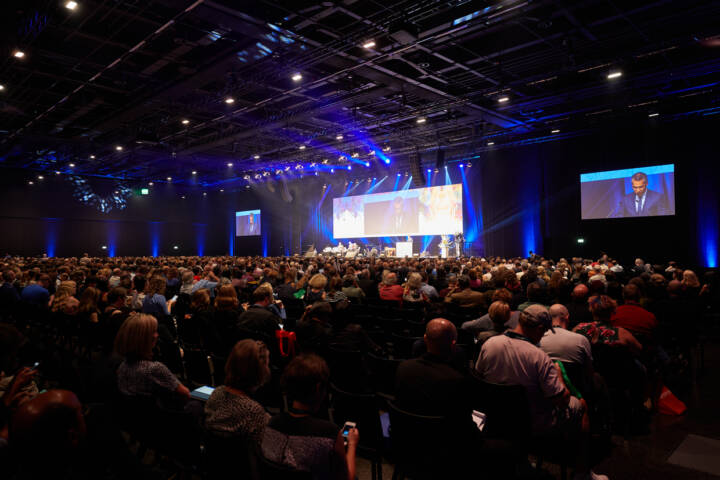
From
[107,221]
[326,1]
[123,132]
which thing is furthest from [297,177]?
[326,1]

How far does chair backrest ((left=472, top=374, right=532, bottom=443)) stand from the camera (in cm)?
246

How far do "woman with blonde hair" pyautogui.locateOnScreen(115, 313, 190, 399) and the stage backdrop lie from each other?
53.3 ft

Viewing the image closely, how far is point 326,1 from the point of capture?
299 inches

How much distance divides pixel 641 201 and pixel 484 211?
6.03m

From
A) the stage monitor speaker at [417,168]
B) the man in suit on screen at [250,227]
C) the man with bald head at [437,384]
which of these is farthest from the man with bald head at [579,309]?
the man in suit on screen at [250,227]

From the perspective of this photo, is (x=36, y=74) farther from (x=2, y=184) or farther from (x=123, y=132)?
(x=2, y=184)

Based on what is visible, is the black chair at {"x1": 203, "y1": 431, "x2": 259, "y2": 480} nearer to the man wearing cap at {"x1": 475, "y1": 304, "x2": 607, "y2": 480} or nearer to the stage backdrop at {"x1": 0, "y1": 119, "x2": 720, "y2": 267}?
the man wearing cap at {"x1": 475, "y1": 304, "x2": 607, "y2": 480}

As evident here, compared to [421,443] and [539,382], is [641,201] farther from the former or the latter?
[421,443]

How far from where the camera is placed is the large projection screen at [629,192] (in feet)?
45.6

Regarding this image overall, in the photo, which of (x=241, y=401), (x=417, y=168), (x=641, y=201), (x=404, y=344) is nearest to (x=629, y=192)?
(x=641, y=201)

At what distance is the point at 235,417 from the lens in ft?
6.24

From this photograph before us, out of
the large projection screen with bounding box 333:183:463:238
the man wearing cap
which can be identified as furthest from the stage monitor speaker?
the man wearing cap

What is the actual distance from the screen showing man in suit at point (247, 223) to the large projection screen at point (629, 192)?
20.9 m

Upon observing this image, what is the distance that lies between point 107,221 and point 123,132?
Result: 12317 mm
